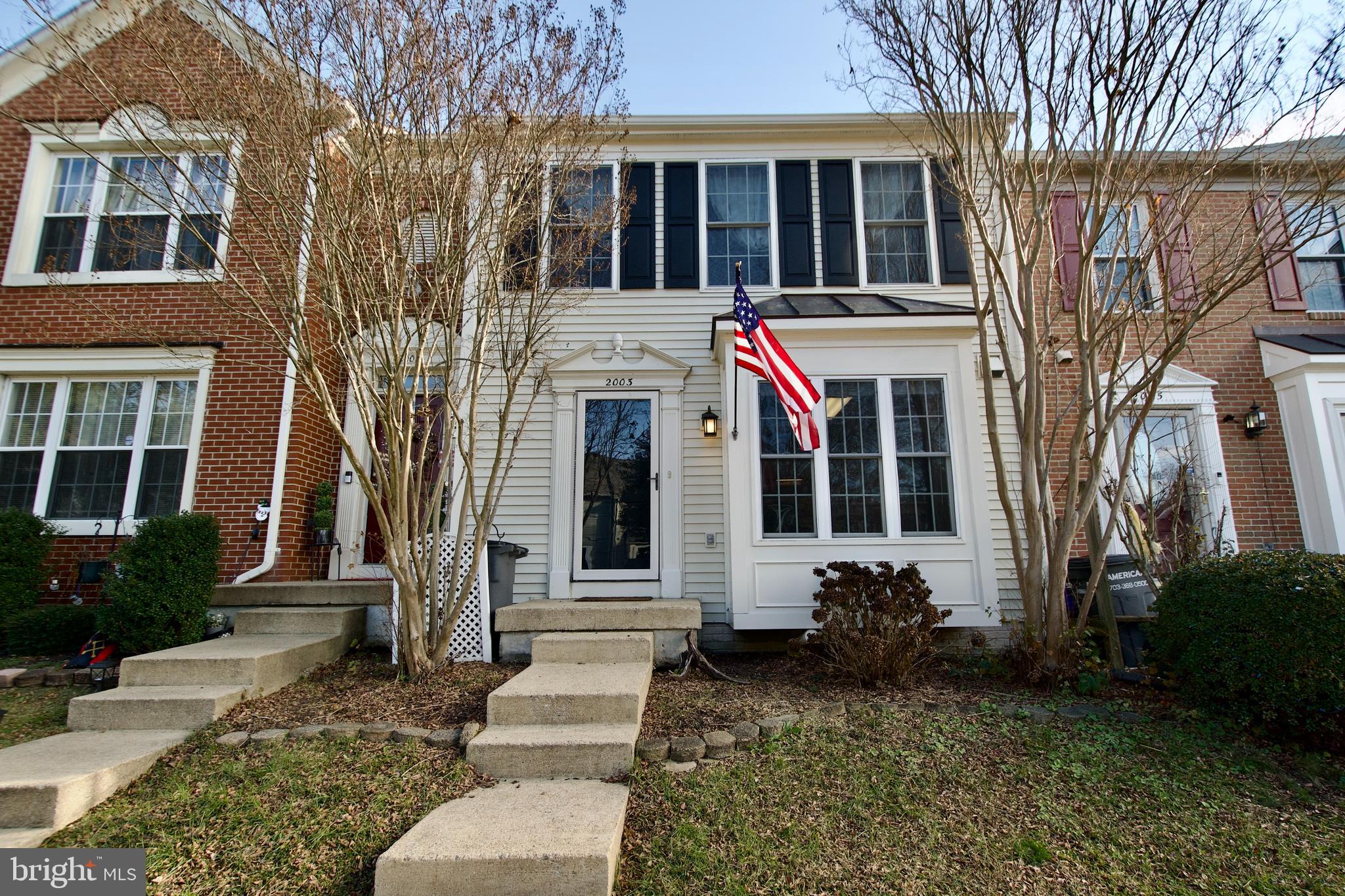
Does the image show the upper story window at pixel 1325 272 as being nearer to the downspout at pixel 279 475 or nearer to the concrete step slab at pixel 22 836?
the downspout at pixel 279 475

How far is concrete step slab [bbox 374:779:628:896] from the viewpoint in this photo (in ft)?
7.70

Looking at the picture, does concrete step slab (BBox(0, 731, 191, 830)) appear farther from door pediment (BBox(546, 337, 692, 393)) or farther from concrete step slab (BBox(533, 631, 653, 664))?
door pediment (BBox(546, 337, 692, 393))

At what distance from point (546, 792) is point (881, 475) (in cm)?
397

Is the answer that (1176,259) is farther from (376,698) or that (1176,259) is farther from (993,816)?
(376,698)

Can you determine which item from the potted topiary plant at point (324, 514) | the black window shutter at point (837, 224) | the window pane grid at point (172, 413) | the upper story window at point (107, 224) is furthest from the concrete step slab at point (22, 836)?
the black window shutter at point (837, 224)

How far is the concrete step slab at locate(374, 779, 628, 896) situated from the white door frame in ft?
11.7

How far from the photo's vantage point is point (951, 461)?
5.81 metres

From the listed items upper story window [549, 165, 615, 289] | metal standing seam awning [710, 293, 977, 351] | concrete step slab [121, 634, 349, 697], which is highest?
upper story window [549, 165, 615, 289]

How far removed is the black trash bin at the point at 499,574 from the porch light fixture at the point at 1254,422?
750 cm

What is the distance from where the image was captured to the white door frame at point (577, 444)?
20.6 feet

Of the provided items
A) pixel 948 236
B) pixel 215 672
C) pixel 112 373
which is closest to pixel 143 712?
pixel 215 672

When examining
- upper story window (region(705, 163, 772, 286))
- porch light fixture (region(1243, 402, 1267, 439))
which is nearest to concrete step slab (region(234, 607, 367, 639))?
upper story window (region(705, 163, 772, 286))

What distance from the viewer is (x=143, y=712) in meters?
3.78

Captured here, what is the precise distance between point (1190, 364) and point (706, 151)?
5.70 meters
